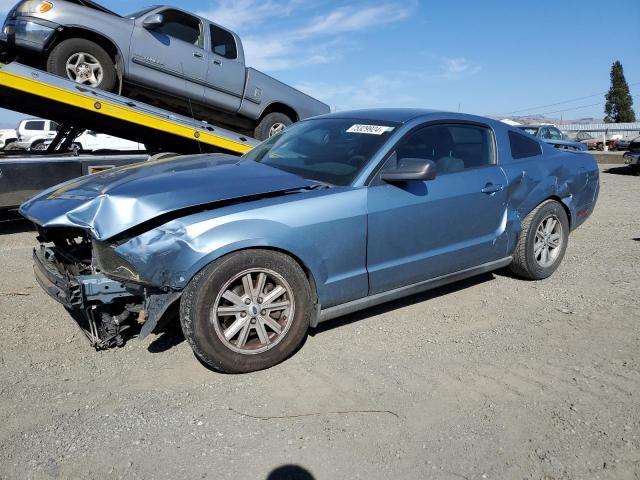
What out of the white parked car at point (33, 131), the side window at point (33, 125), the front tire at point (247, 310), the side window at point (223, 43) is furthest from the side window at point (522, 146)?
the side window at point (33, 125)

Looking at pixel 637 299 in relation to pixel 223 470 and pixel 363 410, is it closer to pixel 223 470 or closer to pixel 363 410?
pixel 363 410

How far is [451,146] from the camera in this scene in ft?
13.5

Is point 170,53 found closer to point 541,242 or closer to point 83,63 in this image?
point 83,63

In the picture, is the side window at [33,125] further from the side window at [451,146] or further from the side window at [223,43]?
the side window at [451,146]

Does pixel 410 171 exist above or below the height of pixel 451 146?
below

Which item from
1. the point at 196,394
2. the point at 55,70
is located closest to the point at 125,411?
the point at 196,394

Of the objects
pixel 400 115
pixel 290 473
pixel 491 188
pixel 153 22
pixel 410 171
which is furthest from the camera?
pixel 153 22

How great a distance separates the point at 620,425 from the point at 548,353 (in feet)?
2.69

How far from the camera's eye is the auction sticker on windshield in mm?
3809

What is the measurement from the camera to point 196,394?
9.62 ft

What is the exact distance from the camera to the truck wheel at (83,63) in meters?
6.41

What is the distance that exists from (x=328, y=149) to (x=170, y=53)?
13.9ft

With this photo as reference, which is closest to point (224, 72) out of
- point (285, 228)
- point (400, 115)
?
point (400, 115)

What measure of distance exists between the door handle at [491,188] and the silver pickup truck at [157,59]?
4.80 m
